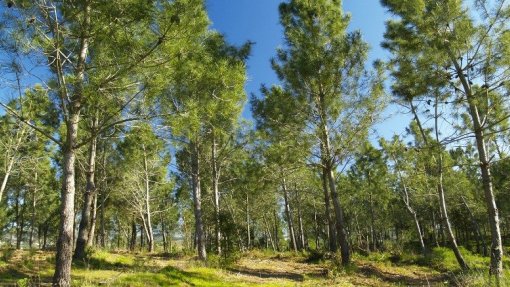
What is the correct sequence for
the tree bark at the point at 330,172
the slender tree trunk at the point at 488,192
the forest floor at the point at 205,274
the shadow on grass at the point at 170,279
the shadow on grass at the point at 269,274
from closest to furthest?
1. the shadow on grass at the point at 170,279
2. the forest floor at the point at 205,274
3. the slender tree trunk at the point at 488,192
4. the shadow on grass at the point at 269,274
5. the tree bark at the point at 330,172

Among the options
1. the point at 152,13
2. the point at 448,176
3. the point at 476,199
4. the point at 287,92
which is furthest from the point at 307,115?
the point at 476,199

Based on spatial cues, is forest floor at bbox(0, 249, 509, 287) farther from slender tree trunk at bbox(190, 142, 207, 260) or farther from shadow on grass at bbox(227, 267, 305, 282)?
slender tree trunk at bbox(190, 142, 207, 260)

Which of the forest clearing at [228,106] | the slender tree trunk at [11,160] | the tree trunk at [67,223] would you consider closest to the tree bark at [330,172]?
the forest clearing at [228,106]

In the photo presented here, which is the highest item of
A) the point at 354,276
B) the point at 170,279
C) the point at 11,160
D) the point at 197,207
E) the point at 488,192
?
the point at 11,160

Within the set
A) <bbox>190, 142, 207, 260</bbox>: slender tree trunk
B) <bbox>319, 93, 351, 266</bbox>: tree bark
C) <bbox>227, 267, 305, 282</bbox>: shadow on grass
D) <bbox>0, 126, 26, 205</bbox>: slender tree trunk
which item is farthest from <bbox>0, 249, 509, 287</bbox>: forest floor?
<bbox>0, 126, 26, 205</bbox>: slender tree trunk

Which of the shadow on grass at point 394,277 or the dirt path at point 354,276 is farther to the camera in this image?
the shadow on grass at point 394,277

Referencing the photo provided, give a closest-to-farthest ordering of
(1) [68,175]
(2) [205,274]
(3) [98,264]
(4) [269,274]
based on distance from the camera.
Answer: (1) [68,175], (2) [205,274], (3) [98,264], (4) [269,274]

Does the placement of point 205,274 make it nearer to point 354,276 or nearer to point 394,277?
Answer: point 354,276

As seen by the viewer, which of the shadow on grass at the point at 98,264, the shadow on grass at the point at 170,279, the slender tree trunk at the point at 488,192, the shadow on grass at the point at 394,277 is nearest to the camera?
the shadow on grass at the point at 170,279

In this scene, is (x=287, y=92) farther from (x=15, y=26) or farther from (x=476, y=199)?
(x=476, y=199)

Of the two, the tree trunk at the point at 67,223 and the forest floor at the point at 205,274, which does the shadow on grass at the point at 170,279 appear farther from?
the tree trunk at the point at 67,223

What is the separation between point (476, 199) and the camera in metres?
27.8

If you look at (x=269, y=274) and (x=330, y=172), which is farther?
(x=330, y=172)

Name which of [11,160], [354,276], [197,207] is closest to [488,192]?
[354,276]
